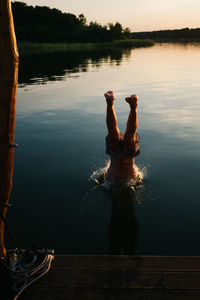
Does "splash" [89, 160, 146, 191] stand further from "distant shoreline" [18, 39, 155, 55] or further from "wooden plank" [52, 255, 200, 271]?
"distant shoreline" [18, 39, 155, 55]

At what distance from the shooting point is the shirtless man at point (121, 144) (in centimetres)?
614

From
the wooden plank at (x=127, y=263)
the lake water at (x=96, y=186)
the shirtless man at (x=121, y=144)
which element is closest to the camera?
the wooden plank at (x=127, y=263)

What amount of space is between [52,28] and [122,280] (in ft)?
454

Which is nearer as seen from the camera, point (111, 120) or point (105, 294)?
point (105, 294)

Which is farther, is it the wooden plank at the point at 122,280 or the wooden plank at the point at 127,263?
the wooden plank at the point at 127,263

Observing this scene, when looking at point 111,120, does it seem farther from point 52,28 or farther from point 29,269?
point 52,28

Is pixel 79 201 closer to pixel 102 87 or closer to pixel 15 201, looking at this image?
pixel 15 201

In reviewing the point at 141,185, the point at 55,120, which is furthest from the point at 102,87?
the point at 141,185

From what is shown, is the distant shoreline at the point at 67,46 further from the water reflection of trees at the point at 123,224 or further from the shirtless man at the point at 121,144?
the water reflection of trees at the point at 123,224

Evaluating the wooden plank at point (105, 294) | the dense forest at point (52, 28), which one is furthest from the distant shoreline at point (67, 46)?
the wooden plank at point (105, 294)

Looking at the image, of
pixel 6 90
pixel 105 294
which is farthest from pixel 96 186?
pixel 6 90

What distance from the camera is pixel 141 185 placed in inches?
313

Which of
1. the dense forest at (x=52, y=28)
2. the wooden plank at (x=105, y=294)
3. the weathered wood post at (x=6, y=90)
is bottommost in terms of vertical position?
the wooden plank at (x=105, y=294)

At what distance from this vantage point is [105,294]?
3.40 metres
